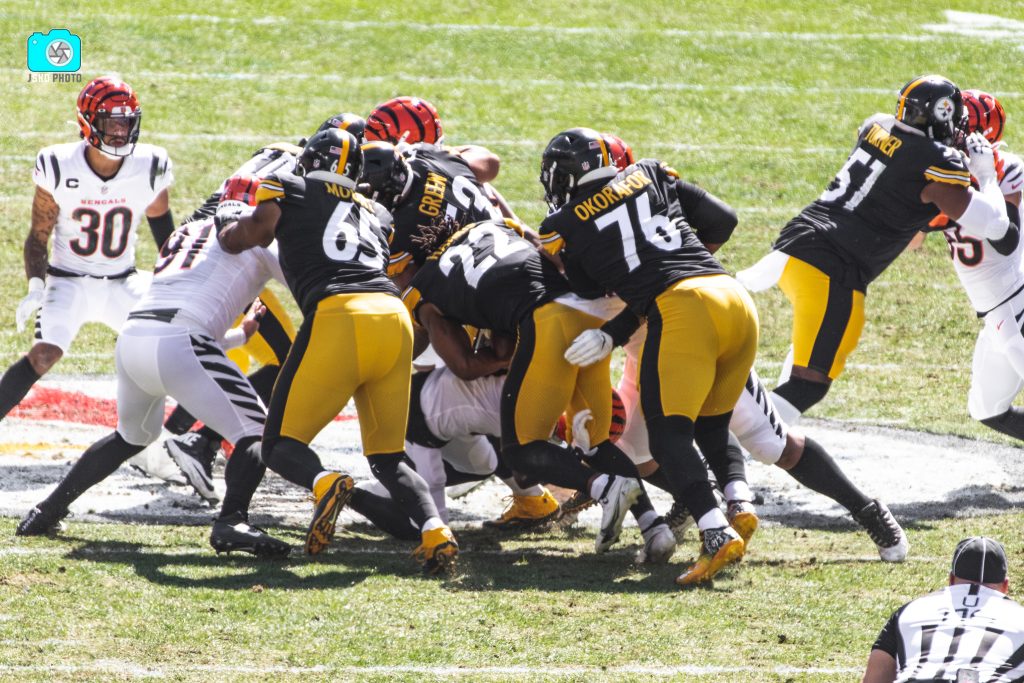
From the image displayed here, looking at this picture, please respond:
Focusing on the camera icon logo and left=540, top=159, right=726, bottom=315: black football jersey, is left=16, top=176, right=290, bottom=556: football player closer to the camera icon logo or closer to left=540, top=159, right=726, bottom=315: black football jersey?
left=540, top=159, right=726, bottom=315: black football jersey

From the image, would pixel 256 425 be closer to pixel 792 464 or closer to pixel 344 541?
pixel 344 541

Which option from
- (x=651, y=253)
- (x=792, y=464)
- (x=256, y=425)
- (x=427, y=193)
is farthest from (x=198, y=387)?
(x=792, y=464)

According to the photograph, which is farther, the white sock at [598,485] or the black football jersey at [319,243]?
the black football jersey at [319,243]

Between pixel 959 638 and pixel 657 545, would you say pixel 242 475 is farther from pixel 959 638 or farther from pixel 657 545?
pixel 959 638

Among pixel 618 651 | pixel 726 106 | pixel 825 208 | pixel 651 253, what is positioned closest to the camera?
pixel 618 651

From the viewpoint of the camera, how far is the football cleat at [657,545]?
5320mm

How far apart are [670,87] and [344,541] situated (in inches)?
328

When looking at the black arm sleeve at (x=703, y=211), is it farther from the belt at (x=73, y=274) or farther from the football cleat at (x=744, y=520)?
A: the belt at (x=73, y=274)

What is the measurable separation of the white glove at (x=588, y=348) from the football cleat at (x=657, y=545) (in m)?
0.65

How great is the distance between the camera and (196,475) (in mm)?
6164

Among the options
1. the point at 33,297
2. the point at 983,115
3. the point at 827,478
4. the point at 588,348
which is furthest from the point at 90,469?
the point at 983,115

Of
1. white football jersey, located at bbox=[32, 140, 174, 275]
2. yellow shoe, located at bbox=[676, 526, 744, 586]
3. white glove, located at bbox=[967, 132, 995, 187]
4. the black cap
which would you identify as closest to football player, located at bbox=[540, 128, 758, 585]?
yellow shoe, located at bbox=[676, 526, 744, 586]

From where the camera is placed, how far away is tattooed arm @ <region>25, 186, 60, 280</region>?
705 cm

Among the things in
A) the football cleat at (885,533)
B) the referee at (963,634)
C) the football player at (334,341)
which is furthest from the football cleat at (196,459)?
the referee at (963,634)
